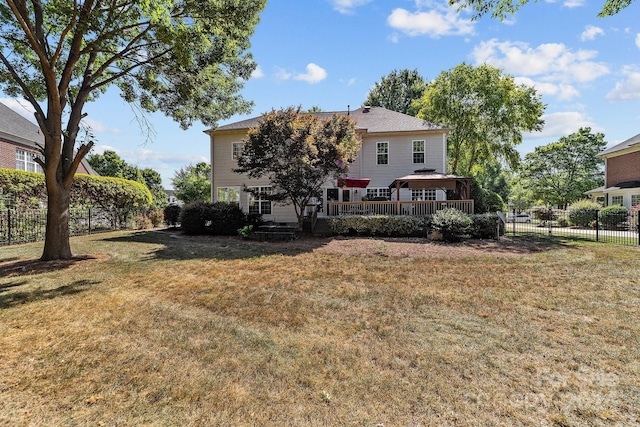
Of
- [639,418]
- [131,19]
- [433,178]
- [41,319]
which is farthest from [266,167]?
[639,418]

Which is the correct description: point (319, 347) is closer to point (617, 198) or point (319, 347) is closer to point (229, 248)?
point (229, 248)

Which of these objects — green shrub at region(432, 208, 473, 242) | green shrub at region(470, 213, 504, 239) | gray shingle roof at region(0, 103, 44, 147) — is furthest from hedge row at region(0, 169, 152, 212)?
green shrub at region(470, 213, 504, 239)

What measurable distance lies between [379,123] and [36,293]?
60.8 feet

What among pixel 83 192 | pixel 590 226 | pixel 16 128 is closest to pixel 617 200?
pixel 590 226

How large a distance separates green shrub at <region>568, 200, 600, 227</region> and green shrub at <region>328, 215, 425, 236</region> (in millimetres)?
15764

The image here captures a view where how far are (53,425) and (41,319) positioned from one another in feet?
9.68

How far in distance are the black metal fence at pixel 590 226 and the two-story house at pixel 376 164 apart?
5352mm

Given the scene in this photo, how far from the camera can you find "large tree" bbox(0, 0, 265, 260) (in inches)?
294

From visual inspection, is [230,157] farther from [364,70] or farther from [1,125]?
[1,125]

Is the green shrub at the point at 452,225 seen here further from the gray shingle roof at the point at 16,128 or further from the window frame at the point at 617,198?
the gray shingle roof at the point at 16,128

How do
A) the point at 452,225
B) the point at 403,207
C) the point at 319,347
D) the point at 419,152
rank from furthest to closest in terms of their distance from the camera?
the point at 419,152 < the point at 403,207 < the point at 452,225 < the point at 319,347

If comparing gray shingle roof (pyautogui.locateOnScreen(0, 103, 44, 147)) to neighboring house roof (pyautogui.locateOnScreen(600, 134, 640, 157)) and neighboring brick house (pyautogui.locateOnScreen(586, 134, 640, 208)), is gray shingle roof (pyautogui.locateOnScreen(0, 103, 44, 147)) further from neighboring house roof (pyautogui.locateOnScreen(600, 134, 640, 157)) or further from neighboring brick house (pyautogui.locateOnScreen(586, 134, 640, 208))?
neighboring house roof (pyautogui.locateOnScreen(600, 134, 640, 157))

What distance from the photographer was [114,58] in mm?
8656

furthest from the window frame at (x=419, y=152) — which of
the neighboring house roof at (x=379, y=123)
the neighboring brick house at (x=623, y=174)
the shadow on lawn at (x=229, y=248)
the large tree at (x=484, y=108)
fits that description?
the neighboring brick house at (x=623, y=174)
